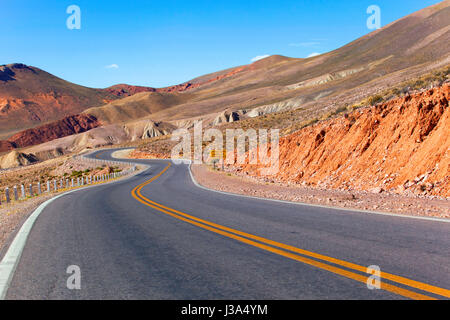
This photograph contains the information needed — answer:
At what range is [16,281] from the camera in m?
4.90

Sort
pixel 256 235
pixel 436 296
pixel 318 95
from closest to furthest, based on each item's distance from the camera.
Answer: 1. pixel 436 296
2. pixel 256 235
3. pixel 318 95

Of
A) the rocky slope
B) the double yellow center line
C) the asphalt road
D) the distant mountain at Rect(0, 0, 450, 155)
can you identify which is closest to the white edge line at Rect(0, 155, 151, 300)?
the asphalt road

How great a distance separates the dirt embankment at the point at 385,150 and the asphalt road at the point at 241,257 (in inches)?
212

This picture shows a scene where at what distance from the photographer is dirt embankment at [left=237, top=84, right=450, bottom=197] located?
1283 cm

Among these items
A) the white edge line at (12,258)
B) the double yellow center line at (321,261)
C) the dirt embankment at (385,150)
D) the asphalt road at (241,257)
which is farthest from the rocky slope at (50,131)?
the double yellow center line at (321,261)

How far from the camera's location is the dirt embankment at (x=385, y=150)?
12.8m

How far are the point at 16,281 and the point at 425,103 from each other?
620 inches

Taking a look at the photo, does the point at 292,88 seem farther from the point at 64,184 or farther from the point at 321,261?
the point at 321,261

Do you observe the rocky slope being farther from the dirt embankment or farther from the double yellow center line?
the double yellow center line

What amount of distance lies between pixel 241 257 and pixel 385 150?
1251 cm

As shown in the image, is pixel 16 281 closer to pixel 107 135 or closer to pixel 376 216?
pixel 376 216

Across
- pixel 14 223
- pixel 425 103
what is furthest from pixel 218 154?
pixel 14 223

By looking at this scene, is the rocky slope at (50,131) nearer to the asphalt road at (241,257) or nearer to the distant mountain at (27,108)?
the distant mountain at (27,108)

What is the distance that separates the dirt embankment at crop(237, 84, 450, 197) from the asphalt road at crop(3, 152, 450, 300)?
212 inches
